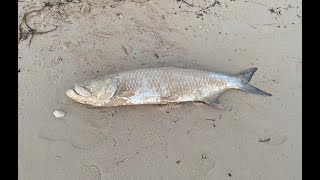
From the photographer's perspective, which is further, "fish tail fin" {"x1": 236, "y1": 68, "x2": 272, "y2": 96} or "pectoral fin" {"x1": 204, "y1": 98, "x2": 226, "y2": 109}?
"fish tail fin" {"x1": 236, "y1": 68, "x2": 272, "y2": 96}

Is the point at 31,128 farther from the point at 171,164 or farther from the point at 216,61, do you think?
the point at 216,61

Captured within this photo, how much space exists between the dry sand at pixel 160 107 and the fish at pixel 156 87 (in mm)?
115

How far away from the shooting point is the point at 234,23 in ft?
16.2

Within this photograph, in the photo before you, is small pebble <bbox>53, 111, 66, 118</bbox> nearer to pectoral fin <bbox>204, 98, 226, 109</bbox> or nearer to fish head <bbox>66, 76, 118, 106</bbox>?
fish head <bbox>66, 76, 118, 106</bbox>

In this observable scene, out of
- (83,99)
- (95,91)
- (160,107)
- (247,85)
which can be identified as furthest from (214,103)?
(83,99)

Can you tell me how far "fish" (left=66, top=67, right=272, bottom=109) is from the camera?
4027 mm

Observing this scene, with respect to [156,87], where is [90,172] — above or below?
below

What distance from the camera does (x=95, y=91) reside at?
4.02 m

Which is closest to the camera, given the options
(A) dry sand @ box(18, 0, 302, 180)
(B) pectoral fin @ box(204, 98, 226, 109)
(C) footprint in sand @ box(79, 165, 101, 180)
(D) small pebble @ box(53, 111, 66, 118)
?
(C) footprint in sand @ box(79, 165, 101, 180)

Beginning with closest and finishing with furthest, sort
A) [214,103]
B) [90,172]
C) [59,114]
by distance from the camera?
[90,172] < [59,114] < [214,103]

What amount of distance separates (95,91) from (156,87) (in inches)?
25.0

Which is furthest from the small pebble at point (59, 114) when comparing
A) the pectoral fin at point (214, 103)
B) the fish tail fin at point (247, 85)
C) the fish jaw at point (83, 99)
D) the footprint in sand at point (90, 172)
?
the fish tail fin at point (247, 85)

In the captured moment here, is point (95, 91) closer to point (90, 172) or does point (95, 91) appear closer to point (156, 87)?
point (156, 87)

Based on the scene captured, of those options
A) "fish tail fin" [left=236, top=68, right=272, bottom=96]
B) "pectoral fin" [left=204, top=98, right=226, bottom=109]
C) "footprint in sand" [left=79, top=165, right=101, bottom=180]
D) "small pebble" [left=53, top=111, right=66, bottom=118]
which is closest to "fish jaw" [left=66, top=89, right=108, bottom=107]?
"small pebble" [left=53, top=111, right=66, bottom=118]
